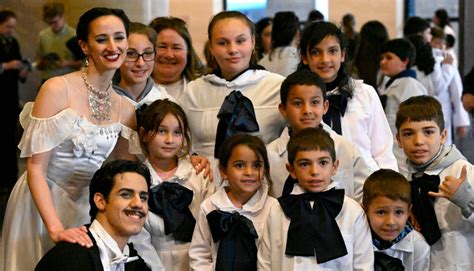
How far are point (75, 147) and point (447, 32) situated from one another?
7213mm

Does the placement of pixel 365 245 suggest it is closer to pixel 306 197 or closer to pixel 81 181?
pixel 306 197

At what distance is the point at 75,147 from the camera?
410cm

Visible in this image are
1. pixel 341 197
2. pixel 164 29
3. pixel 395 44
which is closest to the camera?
pixel 341 197

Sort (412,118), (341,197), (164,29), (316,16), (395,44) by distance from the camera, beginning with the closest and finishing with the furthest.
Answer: (341,197), (412,118), (164,29), (395,44), (316,16)

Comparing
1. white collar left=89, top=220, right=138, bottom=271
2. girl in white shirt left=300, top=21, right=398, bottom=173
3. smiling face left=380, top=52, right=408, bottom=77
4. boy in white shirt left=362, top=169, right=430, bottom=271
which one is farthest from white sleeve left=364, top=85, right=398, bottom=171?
smiling face left=380, top=52, right=408, bottom=77

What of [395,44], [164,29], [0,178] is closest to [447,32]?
[395,44]

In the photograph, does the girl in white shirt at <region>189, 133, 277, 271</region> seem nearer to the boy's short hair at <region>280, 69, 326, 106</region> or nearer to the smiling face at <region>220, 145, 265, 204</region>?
the smiling face at <region>220, 145, 265, 204</region>

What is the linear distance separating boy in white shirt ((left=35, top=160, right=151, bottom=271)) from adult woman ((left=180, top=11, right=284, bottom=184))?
0.52 m

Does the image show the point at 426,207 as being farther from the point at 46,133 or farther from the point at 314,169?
the point at 46,133

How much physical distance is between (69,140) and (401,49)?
3510mm

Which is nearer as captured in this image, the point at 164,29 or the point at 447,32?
the point at 164,29

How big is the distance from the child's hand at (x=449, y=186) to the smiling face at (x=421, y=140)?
0.17m

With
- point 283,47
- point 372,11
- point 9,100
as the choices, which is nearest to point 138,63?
point 9,100

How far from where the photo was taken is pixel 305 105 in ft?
13.8
